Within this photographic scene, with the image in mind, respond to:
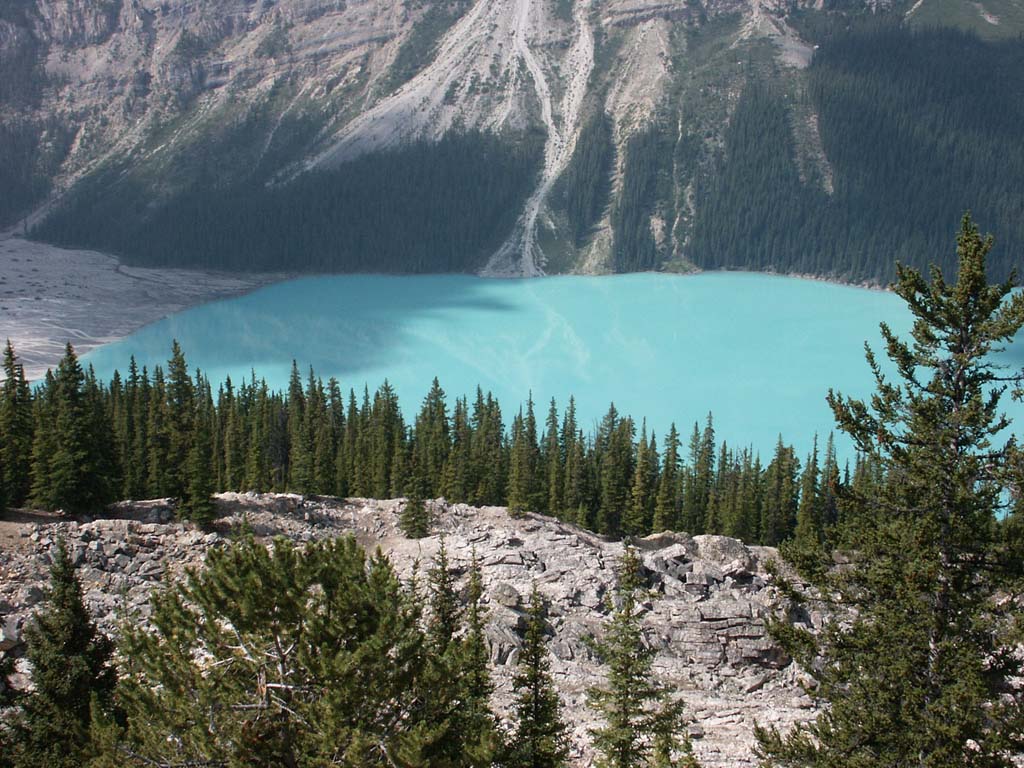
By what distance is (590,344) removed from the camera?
5655 inches

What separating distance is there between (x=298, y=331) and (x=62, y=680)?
142752mm

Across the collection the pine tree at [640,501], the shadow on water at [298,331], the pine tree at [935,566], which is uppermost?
the pine tree at [935,566]

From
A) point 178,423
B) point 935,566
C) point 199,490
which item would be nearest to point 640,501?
point 178,423

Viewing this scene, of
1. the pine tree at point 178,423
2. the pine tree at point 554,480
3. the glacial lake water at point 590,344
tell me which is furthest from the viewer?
the glacial lake water at point 590,344

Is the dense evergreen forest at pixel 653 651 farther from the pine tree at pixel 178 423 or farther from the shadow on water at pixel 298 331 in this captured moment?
the shadow on water at pixel 298 331

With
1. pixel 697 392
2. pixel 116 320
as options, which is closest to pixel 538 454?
pixel 697 392

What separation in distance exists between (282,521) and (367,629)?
3452 centimetres

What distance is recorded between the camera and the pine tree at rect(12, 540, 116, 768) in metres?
19.3

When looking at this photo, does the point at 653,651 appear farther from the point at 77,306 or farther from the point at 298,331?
the point at 77,306

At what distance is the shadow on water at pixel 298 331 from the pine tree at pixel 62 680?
105 meters

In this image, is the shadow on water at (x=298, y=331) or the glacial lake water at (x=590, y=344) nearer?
the glacial lake water at (x=590, y=344)

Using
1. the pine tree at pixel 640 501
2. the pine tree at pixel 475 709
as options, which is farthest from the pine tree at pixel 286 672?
the pine tree at pixel 640 501

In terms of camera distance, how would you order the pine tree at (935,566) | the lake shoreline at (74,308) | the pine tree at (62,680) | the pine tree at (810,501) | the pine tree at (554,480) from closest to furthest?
the pine tree at (935,566)
the pine tree at (62,680)
the pine tree at (810,501)
the pine tree at (554,480)
the lake shoreline at (74,308)

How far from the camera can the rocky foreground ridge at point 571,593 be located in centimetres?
3083
